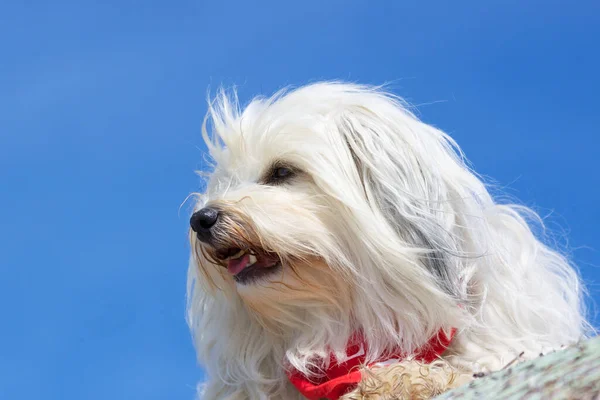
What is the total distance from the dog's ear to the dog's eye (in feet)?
0.98

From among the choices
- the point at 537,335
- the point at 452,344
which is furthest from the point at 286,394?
the point at 537,335

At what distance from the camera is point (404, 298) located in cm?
359

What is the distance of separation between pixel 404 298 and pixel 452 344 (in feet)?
0.91

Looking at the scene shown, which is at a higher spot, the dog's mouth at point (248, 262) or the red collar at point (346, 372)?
the dog's mouth at point (248, 262)

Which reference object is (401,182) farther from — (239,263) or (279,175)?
(239,263)

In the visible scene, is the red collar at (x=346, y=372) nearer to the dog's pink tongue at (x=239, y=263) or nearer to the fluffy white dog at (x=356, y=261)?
the fluffy white dog at (x=356, y=261)

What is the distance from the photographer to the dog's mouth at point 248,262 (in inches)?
142

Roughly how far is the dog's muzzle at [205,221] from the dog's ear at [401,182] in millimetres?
689

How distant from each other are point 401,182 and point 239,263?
0.80 meters

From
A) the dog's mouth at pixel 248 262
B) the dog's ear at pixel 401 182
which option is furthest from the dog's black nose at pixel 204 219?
the dog's ear at pixel 401 182

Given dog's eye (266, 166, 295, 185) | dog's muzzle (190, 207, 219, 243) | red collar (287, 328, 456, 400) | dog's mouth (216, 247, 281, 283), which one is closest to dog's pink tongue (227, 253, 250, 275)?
dog's mouth (216, 247, 281, 283)

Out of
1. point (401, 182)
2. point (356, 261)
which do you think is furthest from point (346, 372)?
point (401, 182)

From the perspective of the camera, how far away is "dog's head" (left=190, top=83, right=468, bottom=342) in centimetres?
354

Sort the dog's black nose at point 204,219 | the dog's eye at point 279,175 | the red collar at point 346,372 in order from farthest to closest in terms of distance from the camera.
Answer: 1. the dog's eye at point 279,175
2. the dog's black nose at point 204,219
3. the red collar at point 346,372
